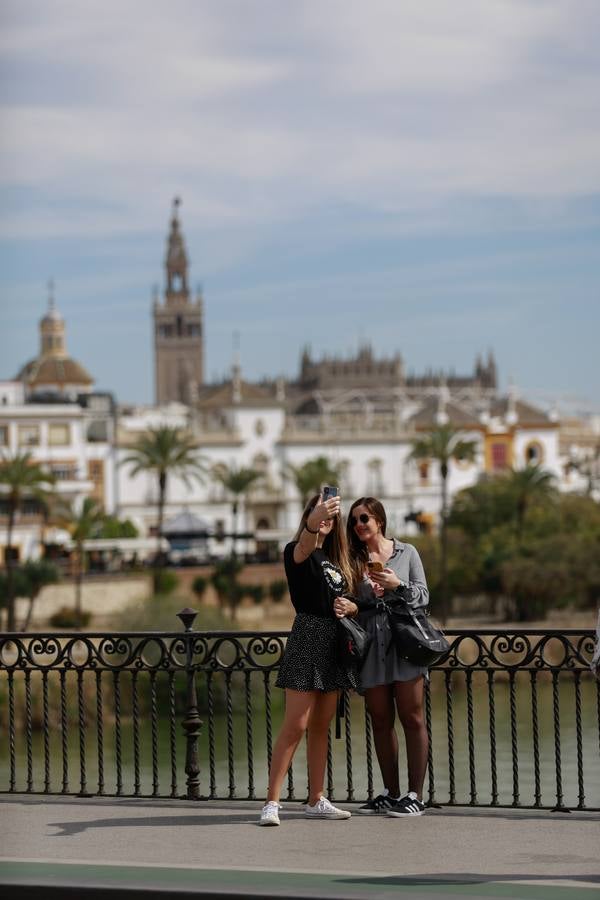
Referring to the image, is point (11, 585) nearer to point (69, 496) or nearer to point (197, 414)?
Answer: point (69, 496)

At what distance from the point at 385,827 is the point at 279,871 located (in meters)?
0.99

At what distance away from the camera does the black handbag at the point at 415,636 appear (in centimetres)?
689

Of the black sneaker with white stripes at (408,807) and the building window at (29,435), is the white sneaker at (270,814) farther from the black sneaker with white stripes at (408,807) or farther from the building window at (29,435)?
the building window at (29,435)

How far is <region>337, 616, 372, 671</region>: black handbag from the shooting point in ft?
22.4

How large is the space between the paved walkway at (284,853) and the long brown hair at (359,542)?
3.32 ft

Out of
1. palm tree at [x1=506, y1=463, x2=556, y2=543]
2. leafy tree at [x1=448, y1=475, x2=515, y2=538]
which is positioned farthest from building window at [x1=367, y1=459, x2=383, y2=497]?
palm tree at [x1=506, y1=463, x2=556, y2=543]

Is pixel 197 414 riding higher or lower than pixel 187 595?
higher

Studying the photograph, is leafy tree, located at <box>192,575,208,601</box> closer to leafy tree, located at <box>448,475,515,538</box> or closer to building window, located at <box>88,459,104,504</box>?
leafy tree, located at <box>448,475,515,538</box>

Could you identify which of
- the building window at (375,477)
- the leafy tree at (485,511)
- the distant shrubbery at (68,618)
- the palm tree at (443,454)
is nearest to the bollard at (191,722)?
the distant shrubbery at (68,618)

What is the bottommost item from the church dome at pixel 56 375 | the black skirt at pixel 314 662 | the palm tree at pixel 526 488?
the black skirt at pixel 314 662

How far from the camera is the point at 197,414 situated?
80750 millimetres

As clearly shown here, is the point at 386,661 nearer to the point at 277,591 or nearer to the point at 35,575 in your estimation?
the point at 35,575

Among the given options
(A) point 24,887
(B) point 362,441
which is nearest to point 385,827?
(A) point 24,887

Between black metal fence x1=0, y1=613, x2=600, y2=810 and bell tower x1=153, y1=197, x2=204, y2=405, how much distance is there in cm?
11325
